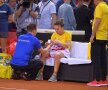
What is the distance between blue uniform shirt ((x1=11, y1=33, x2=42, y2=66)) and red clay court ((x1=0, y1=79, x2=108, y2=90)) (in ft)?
1.67

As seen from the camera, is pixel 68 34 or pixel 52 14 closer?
pixel 68 34

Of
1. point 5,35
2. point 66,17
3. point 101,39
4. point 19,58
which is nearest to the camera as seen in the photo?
point 101,39

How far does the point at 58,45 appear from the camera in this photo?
1209cm

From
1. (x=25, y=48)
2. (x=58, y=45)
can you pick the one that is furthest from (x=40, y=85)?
(x=58, y=45)

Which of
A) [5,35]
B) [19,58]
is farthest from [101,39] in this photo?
[5,35]

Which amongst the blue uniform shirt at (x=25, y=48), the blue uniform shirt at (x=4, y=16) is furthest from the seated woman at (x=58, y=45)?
the blue uniform shirt at (x=4, y=16)

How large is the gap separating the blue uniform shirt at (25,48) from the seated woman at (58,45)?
19.7 inches

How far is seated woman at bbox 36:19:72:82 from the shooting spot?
11891 millimetres

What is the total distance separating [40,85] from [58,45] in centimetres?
149

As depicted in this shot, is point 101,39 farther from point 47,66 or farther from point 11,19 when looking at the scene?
point 11,19

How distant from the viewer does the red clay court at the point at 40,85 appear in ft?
34.5

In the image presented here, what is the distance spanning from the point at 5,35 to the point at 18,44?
989 mm

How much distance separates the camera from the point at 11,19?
42.6 feet

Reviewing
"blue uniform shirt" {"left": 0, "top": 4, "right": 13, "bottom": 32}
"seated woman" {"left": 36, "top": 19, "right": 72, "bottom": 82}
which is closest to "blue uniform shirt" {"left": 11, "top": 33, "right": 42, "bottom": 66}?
"seated woman" {"left": 36, "top": 19, "right": 72, "bottom": 82}
